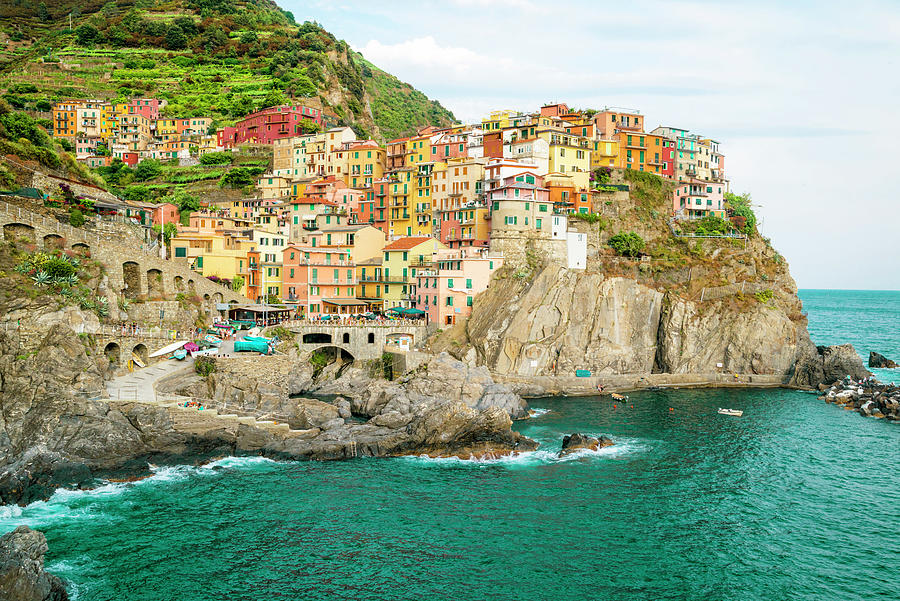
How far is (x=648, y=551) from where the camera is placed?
3531cm

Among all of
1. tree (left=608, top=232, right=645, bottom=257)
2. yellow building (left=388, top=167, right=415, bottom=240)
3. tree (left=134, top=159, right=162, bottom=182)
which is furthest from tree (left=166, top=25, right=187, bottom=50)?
tree (left=608, top=232, right=645, bottom=257)

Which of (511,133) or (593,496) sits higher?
(511,133)

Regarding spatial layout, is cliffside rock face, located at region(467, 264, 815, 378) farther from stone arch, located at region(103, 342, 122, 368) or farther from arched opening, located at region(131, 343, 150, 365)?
stone arch, located at region(103, 342, 122, 368)

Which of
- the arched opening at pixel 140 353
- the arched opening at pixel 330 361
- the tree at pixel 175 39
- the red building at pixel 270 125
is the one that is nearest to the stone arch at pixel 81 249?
the arched opening at pixel 140 353

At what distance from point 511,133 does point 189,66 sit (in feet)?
312

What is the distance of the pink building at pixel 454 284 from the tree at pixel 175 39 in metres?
117

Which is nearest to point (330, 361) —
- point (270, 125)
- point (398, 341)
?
point (398, 341)

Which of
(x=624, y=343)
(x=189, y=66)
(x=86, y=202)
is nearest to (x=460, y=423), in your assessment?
(x=624, y=343)

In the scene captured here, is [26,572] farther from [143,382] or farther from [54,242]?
[54,242]

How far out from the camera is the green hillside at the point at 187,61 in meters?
138

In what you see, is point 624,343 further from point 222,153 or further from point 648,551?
point 222,153

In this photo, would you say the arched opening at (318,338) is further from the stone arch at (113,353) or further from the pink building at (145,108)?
the pink building at (145,108)

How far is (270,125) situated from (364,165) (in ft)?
88.0

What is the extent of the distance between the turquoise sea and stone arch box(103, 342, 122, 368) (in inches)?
560
